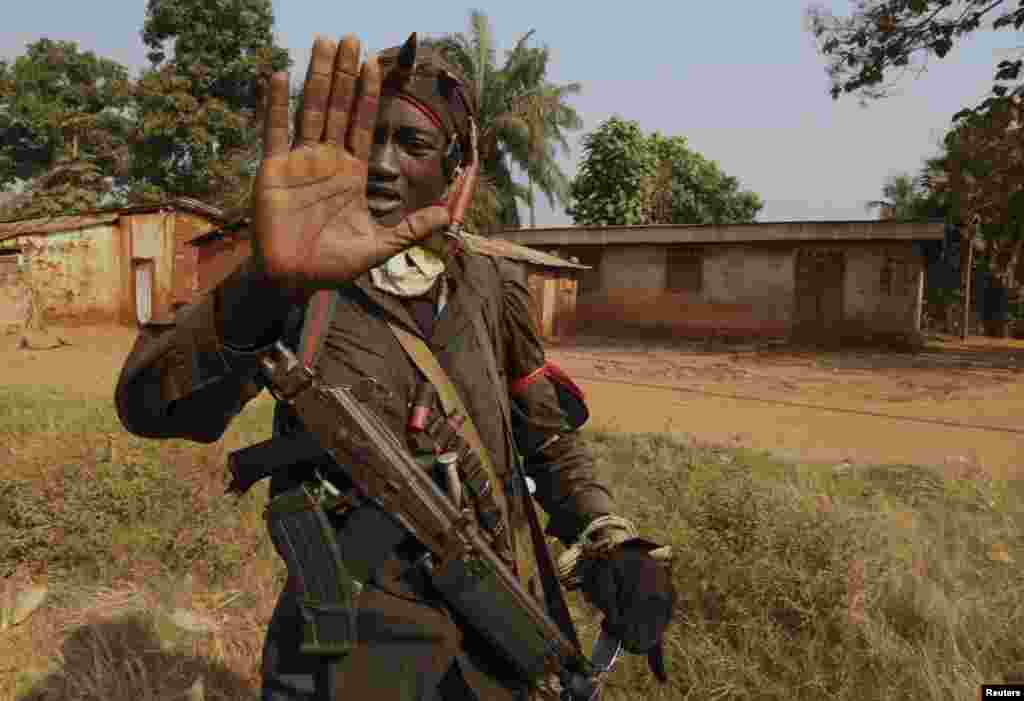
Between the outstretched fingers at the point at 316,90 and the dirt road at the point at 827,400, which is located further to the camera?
the dirt road at the point at 827,400

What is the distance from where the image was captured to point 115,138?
82.7 ft

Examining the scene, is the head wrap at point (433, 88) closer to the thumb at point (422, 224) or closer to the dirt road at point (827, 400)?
the thumb at point (422, 224)

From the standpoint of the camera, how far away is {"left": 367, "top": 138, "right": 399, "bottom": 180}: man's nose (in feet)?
4.71

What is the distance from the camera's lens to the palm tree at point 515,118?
70.8ft

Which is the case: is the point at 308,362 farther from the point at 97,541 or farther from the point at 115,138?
the point at 115,138

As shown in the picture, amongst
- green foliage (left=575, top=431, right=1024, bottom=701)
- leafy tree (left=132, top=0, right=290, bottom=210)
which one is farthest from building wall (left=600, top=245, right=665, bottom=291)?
green foliage (left=575, top=431, right=1024, bottom=701)

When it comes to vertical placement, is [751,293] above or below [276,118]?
below

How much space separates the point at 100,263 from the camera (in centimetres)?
1673

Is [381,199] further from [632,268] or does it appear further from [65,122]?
[65,122]

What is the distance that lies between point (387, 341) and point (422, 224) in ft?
1.17

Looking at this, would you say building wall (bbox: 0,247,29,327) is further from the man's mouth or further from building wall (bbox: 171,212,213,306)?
the man's mouth

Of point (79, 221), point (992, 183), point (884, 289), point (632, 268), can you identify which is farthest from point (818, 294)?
point (79, 221)

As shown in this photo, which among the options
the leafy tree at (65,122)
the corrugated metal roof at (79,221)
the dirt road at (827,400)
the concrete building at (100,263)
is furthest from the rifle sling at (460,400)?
the leafy tree at (65,122)

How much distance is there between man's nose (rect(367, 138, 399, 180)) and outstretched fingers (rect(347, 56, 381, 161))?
0.83 feet
